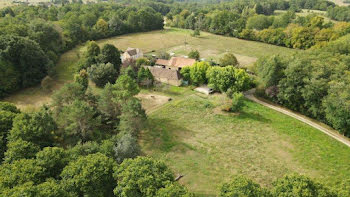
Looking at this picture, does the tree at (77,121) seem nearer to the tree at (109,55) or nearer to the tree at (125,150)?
the tree at (125,150)

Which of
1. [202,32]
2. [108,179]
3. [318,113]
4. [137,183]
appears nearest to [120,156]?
[108,179]

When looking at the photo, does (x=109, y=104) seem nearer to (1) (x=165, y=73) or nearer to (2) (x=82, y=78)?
Answer: (2) (x=82, y=78)

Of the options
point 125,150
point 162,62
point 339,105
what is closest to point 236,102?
point 339,105

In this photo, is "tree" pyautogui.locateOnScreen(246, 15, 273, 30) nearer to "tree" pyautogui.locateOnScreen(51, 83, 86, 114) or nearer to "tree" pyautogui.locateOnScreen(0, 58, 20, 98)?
"tree" pyautogui.locateOnScreen(51, 83, 86, 114)

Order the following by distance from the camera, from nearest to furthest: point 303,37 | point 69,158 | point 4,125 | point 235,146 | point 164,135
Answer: point 69,158 < point 4,125 < point 235,146 < point 164,135 < point 303,37

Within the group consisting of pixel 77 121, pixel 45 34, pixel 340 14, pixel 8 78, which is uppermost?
pixel 340 14

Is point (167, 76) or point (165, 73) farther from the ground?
point (165, 73)

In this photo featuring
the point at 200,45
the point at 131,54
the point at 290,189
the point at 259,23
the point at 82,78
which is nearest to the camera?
the point at 290,189

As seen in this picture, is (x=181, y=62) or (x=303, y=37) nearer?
Result: (x=181, y=62)

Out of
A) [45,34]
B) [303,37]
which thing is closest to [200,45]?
[303,37]
